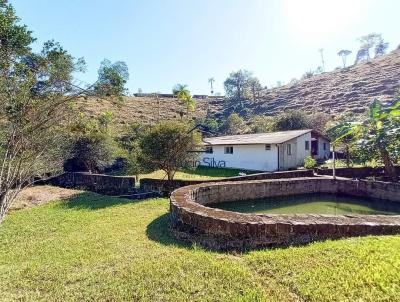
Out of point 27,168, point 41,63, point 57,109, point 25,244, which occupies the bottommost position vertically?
point 25,244

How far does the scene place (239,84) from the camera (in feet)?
240

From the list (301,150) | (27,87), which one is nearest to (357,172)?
(301,150)

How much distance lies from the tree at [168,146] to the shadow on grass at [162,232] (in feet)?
21.9

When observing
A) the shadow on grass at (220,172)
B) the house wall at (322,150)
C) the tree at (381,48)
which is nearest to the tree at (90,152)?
the shadow on grass at (220,172)

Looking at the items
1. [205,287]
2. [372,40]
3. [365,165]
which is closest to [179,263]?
[205,287]

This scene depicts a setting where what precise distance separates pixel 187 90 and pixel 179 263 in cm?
4533

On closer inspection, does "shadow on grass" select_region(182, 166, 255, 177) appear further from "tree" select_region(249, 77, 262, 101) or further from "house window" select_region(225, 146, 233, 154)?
"tree" select_region(249, 77, 262, 101)

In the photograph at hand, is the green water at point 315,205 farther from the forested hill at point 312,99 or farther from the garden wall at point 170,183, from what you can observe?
the forested hill at point 312,99

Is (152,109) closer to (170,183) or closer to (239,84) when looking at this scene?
(239,84)

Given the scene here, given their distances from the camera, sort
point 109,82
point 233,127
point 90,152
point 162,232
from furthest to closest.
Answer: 1. point 233,127
2. point 90,152
3. point 162,232
4. point 109,82

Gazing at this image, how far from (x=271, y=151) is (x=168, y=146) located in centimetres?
Answer: 941

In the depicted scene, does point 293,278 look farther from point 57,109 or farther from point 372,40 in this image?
point 372,40

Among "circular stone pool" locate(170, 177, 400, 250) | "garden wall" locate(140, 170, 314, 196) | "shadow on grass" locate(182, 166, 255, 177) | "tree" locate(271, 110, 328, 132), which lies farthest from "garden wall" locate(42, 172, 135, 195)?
"tree" locate(271, 110, 328, 132)

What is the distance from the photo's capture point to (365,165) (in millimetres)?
19109
